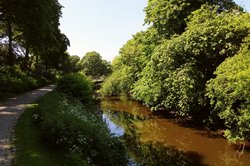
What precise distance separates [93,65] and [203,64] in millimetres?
99247

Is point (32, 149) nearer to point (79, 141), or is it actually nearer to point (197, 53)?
point (79, 141)

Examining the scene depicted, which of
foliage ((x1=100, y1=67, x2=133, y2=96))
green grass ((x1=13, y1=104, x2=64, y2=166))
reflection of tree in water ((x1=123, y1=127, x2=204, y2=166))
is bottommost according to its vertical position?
reflection of tree in water ((x1=123, y1=127, x2=204, y2=166))

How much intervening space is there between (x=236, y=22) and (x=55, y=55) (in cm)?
3652

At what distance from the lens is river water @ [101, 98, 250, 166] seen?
17.4 meters

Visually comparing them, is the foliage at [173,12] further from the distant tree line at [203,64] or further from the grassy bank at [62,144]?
the grassy bank at [62,144]

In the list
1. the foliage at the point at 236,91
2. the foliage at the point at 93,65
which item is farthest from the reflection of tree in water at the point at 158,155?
the foliage at the point at 93,65

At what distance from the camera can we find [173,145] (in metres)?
20.8

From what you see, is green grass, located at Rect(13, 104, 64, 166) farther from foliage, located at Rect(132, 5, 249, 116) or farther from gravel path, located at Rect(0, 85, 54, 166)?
foliage, located at Rect(132, 5, 249, 116)

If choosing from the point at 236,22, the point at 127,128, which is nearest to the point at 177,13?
the point at 236,22

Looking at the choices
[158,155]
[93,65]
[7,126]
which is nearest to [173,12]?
[158,155]

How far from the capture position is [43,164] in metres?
9.66

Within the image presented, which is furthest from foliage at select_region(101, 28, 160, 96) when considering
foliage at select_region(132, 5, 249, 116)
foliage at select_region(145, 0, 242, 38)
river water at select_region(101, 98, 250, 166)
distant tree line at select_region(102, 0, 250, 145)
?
river water at select_region(101, 98, 250, 166)

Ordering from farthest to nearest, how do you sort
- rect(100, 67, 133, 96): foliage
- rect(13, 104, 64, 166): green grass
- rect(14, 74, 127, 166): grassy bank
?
rect(100, 67, 133, 96): foliage
rect(14, 74, 127, 166): grassy bank
rect(13, 104, 64, 166): green grass

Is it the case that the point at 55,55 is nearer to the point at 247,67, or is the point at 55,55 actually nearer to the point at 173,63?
the point at 173,63
